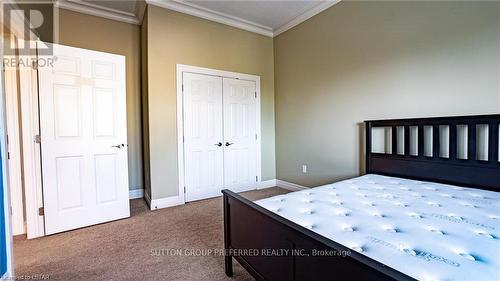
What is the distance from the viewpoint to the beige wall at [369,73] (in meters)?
2.04

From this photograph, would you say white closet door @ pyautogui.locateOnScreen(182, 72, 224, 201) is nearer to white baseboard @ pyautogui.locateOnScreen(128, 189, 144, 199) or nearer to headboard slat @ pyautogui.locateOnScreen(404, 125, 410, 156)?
white baseboard @ pyautogui.locateOnScreen(128, 189, 144, 199)

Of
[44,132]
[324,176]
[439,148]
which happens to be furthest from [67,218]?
[439,148]

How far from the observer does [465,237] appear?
1070mm

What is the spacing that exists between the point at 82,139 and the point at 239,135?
7.35ft

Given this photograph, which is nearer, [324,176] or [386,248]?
[386,248]

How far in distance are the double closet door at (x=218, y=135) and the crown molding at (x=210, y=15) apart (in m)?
0.92

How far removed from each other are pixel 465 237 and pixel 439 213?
12.8 inches

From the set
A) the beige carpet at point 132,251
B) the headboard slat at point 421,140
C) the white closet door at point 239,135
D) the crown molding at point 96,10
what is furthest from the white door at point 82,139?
the headboard slat at point 421,140

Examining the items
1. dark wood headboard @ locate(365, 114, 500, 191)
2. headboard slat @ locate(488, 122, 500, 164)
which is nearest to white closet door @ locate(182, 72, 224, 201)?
dark wood headboard @ locate(365, 114, 500, 191)

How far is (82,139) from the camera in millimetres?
2592

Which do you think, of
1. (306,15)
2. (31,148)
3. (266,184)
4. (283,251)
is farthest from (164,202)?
(306,15)

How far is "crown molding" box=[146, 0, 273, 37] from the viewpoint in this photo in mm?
3246

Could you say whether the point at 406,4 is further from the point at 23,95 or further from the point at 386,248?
the point at 23,95

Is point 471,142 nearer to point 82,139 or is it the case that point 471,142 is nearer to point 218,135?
point 218,135
